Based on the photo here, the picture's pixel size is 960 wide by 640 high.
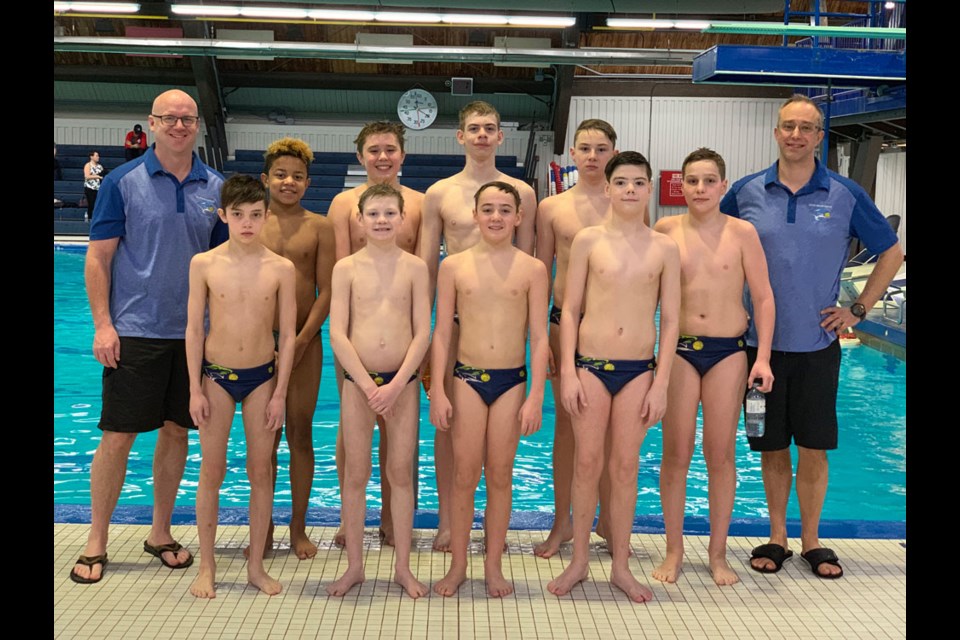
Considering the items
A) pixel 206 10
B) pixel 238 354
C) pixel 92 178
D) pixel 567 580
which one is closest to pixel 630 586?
pixel 567 580

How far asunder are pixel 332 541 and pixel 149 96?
1882 cm

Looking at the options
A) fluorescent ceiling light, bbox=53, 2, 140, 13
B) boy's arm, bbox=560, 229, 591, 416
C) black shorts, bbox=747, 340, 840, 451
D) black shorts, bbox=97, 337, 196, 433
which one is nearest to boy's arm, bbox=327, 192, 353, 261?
black shorts, bbox=97, 337, 196, 433

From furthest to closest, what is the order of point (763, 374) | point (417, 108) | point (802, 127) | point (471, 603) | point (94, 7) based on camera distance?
point (417, 108) → point (94, 7) → point (802, 127) → point (763, 374) → point (471, 603)

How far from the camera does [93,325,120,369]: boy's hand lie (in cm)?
394

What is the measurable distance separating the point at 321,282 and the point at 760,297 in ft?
6.51

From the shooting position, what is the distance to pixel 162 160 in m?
4.07

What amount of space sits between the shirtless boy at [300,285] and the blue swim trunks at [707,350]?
165 cm

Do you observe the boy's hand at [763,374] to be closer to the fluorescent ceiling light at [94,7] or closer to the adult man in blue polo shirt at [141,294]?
the adult man in blue polo shirt at [141,294]

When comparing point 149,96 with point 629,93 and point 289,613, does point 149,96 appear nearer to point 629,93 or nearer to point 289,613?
point 629,93

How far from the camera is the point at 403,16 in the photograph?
15.5 meters

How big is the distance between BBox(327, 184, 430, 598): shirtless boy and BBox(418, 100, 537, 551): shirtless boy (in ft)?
1.13

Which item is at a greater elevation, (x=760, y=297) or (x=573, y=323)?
(x=760, y=297)

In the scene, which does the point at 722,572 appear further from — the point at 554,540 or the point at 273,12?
the point at 273,12

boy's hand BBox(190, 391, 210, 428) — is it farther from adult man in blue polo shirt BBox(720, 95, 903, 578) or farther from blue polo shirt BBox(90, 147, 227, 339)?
adult man in blue polo shirt BBox(720, 95, 903, 578)
